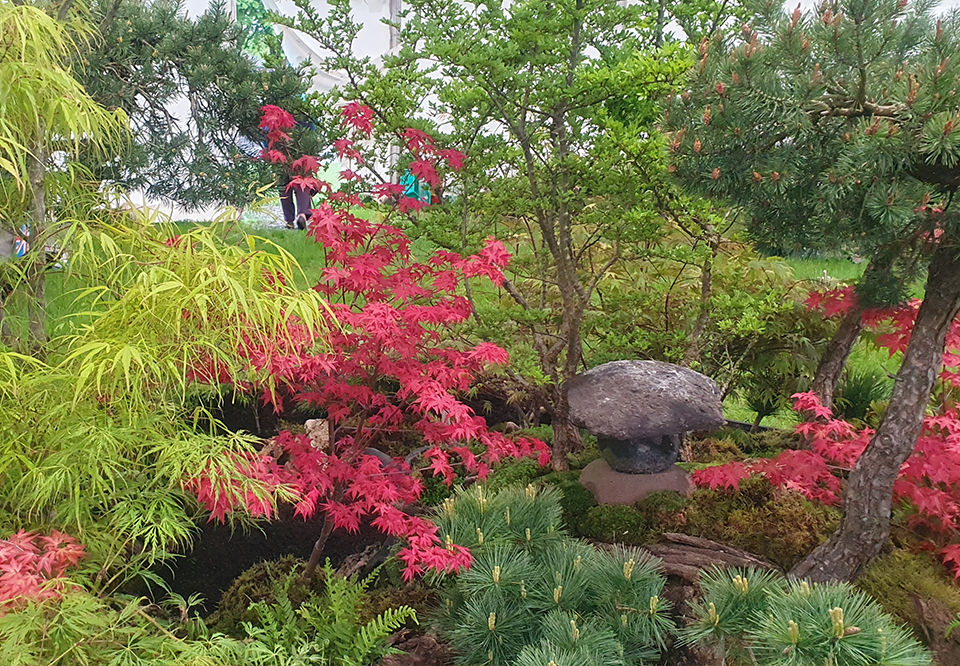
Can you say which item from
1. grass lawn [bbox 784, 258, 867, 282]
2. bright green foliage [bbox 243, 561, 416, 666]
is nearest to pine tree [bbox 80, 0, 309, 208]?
bright green foliage [bbox 243, 561, 416, 666]

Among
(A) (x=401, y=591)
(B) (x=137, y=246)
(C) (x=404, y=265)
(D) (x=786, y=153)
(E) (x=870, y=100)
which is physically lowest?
(A) (x=401, y=591)

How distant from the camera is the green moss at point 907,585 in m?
1.95

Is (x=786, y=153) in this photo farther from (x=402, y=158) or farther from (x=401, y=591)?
(x=401, y=591)

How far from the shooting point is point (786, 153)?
148 cm

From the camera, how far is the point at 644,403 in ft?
7.88

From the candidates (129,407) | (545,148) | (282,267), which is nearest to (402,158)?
(545,148)

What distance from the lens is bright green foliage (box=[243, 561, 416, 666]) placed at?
1770 mm

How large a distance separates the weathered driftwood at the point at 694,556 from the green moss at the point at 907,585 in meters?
0.29

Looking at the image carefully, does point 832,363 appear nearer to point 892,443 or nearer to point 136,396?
point 892,443

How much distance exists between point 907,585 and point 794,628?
0.89 m

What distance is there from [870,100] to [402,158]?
57.2 inches

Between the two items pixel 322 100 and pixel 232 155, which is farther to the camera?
pixel 232 155

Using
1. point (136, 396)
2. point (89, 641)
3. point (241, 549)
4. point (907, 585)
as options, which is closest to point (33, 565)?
point (89, 641)

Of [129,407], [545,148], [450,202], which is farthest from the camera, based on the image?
[545,148]
